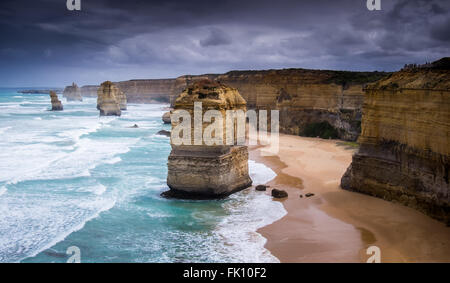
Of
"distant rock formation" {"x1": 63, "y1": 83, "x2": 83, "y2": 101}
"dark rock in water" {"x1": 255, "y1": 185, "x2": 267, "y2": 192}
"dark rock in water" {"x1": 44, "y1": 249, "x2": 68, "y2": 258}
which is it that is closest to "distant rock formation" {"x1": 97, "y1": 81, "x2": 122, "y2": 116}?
"dark rock in water" {"x1": 255, "y1": 185, "x2": 267, "y2": 192}

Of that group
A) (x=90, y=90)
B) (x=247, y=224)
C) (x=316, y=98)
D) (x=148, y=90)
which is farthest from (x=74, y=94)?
(x=247, y=224)

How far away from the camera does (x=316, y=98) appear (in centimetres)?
3431

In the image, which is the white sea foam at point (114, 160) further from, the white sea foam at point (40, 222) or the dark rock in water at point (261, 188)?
the dark rock in water at point (261, 188)

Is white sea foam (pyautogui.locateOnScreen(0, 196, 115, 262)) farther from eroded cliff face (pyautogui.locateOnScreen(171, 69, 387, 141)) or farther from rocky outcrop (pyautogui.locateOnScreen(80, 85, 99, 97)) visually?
rocky outcrop (pyautogui.locateOnScreen(80, 85, 99, 97))

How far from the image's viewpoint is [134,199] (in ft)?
50.0

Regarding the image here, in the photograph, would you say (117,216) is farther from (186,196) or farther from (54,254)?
(54,254)

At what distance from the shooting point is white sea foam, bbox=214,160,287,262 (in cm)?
1021

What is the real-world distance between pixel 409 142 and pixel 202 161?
25.0 ft

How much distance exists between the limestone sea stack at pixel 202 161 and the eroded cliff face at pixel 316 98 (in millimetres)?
17978

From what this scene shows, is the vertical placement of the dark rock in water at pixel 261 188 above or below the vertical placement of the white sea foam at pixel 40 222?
above

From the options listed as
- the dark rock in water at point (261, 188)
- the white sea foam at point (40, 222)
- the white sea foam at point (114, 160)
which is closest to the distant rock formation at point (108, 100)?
the white sea foam at point (114, 160)

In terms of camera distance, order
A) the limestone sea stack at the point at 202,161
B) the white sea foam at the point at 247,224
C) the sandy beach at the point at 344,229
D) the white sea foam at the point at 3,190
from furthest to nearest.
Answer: the white sea foam at the point at 3,190
the limestone sea stack at the point at 202,161
the white sea foam at the point at 247,224
the sandy beach at the point at 344,229

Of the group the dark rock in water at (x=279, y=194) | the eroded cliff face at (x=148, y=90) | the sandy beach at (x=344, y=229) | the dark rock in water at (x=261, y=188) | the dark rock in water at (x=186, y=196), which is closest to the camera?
the sandy beach at (x=344, y=229)

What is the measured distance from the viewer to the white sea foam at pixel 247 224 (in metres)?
10.2
